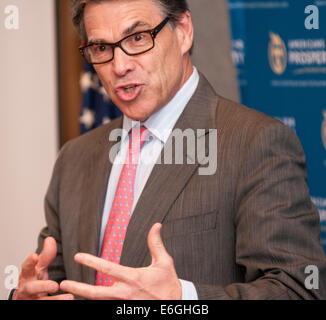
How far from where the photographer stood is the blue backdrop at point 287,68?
2.91 meters

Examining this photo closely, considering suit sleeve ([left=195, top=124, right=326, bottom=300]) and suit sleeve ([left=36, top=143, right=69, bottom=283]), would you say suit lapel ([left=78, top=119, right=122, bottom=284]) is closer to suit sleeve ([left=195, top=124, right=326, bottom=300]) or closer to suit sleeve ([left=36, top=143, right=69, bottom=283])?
suit sleeve ([left=36, top=143, right=69, bottom=283])

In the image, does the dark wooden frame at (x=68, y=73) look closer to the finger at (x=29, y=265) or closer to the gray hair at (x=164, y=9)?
the gray hair at (x=164, y=9)

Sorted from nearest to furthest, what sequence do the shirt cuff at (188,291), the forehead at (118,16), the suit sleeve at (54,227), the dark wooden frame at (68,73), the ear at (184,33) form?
1. the shirt cuff at (188,291)
2. the forehead at (118,16)
3. the ear at (184,33)
4. the suit sleeve at (54,227)
5. the dark wooden frame at (68,73)

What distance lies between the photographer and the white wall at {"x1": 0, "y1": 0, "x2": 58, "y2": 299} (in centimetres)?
308

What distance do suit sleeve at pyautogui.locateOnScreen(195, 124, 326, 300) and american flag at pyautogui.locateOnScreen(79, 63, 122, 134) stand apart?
5.55ft

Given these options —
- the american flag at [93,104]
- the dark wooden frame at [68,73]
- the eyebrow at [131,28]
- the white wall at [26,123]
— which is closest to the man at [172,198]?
the eyebrow at [131,28]

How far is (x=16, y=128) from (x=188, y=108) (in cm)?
175

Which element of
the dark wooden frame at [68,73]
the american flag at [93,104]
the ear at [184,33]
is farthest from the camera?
the dark wooden frame at [68,73]

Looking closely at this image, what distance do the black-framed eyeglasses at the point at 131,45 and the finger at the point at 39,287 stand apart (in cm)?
75

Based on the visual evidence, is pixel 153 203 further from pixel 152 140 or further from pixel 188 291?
pixel 188 291

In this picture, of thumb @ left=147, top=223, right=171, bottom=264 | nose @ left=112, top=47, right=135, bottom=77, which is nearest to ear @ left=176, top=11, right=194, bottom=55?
nose @ left=112, top=47, right=135, bottom=77

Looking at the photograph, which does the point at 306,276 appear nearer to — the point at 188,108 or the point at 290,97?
the point at 188,108

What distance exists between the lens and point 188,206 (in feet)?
5.01

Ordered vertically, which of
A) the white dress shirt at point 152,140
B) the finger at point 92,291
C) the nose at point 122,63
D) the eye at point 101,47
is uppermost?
the eye at point 101,47
